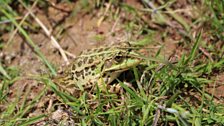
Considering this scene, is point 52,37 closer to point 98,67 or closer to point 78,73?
point 78,73

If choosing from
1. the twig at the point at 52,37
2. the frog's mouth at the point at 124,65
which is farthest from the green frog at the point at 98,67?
the twig at the point at 52,37

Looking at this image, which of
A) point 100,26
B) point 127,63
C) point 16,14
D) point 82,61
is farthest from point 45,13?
point 127,63

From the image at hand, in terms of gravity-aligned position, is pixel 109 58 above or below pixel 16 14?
below

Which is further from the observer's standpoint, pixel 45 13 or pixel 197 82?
pixel 45 13

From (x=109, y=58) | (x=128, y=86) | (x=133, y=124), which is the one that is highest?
(x=109, y=58)

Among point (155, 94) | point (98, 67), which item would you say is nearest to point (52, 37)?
point (98, 67)

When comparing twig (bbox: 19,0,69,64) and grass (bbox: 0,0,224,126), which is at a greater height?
twig (bbox: 19,0,69,64)

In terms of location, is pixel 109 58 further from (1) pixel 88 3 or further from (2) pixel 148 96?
(1) pixel 88 3

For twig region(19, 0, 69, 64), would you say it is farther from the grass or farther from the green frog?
the green frog


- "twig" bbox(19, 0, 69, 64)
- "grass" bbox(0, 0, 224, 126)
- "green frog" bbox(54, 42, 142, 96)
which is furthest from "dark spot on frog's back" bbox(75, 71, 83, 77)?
"twig" bbox(19, 0, 69, 64)
